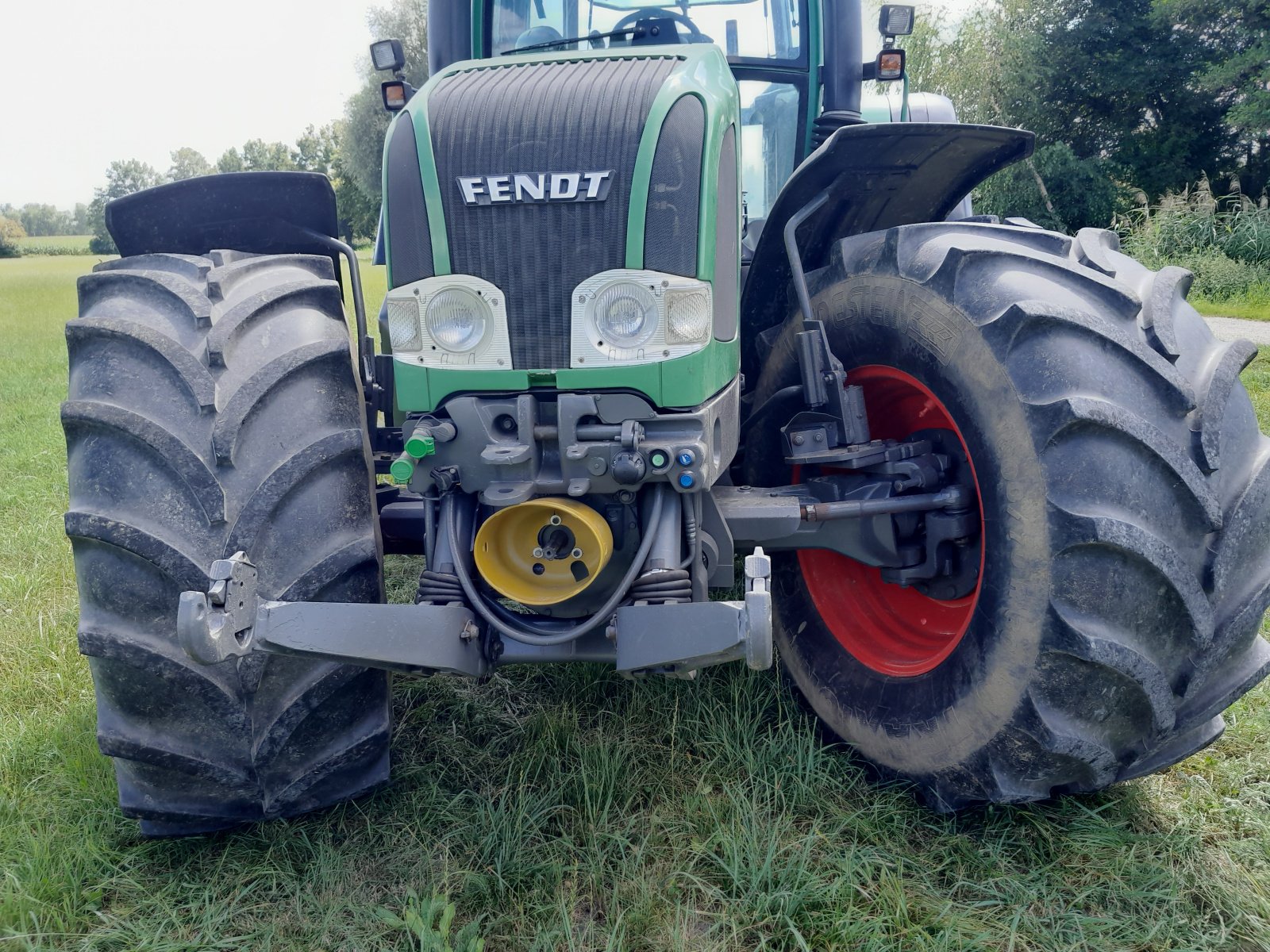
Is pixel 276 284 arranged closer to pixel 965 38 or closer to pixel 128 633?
pixel 128 633

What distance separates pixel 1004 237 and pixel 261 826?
2.26 m

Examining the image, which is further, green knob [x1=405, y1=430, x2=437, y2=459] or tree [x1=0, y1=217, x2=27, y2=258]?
tree [x1=0, y1=217, x2=27, y2=258]

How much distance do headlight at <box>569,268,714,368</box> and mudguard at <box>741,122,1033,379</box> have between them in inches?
24.7

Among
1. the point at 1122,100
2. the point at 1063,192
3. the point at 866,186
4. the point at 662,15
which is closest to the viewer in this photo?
the point at 866,186

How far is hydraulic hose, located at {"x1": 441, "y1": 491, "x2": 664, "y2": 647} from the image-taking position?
204cm

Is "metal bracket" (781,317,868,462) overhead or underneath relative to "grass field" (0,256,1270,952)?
overhead

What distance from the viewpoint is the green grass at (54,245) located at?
53562 millimetres

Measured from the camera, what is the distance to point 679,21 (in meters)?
3.12

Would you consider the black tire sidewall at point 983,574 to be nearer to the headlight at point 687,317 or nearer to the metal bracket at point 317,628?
the headlight at point 687,317

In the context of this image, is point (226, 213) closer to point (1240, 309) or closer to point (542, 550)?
point (542, 550)

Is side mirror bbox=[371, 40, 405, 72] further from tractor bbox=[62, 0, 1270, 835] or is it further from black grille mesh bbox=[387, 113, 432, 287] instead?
black grille mesh bbox=[387, 113, 432, 287]

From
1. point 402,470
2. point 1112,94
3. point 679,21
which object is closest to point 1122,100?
point 1112,94

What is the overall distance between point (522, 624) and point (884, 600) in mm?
1134

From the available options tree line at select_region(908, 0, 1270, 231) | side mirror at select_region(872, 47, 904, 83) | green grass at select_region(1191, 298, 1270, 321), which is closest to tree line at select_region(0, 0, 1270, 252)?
tree line at select_region(908, 0, 1270, 231)
